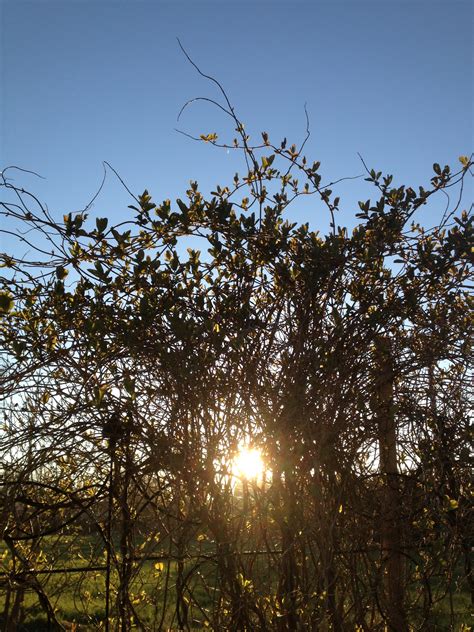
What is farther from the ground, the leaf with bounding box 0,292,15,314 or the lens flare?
the leaf with bounding box 0,292,15,314

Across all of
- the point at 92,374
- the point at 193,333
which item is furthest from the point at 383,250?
the point at 92,374

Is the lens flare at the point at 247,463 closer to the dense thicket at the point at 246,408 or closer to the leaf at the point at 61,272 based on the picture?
the dense thicket at the point at 246,408

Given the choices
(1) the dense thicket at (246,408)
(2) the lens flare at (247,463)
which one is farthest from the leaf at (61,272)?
(2) the lens flare at (247,463)

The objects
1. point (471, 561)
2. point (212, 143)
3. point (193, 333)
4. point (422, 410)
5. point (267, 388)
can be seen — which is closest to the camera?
point (193, 333)

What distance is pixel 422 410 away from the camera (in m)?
2.67

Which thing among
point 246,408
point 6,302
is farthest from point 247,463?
point 6,302

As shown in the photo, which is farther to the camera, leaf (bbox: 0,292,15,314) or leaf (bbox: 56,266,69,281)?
leaf (bbox: 56,266,69,281)

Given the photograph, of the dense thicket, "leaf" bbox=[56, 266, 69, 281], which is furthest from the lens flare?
"leaf" bbox=[56, 266, 69, 281]

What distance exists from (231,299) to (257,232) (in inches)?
12.5

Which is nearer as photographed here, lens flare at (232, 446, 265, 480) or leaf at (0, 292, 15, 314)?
leaf at (0, 292, 15, 314)

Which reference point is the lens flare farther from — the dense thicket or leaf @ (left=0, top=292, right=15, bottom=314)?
leaf @ (left=0, top=292, right=15, bottom=314)

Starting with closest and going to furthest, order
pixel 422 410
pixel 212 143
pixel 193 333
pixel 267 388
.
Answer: pixel 193 333 → pixel 267 388 → pixel 422 410 → pixel 212 143

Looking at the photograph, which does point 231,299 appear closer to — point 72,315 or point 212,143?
point 72,315

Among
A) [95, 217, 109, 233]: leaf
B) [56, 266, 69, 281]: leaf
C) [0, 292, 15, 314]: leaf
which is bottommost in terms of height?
[0, 292, 15, 314]: leaf
